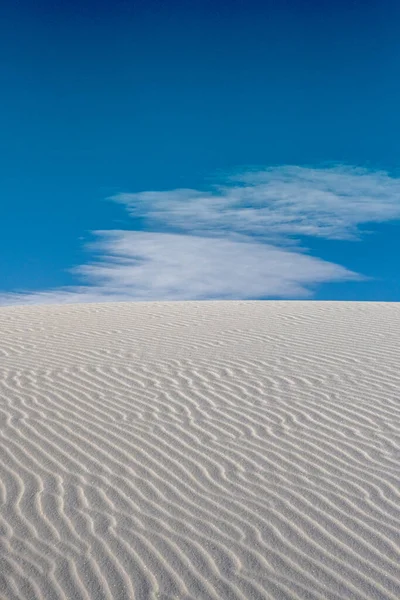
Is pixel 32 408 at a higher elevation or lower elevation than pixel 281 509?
higher

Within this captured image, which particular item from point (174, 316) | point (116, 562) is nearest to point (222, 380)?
point (116, 562)

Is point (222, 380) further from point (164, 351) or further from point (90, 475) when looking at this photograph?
point (90, 475)

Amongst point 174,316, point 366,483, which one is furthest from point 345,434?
point 174,316

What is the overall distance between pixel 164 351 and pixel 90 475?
231 inches

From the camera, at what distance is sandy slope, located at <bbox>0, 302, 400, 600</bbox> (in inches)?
185

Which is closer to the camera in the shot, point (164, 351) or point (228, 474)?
point (228, 474)

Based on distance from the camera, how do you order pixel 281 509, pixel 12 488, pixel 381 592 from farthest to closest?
pixel 12 488 → pixel 281 509 → pixel 381 592

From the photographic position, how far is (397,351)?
12109 mm

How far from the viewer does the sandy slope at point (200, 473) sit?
4.69 m

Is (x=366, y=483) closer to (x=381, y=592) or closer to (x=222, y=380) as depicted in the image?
(x=381, y=592)

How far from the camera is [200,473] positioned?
6.26 m

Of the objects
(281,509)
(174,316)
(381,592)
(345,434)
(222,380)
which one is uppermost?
(174,316)

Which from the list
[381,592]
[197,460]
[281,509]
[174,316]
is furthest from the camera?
[174,316]

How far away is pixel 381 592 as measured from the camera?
450 centimetres
